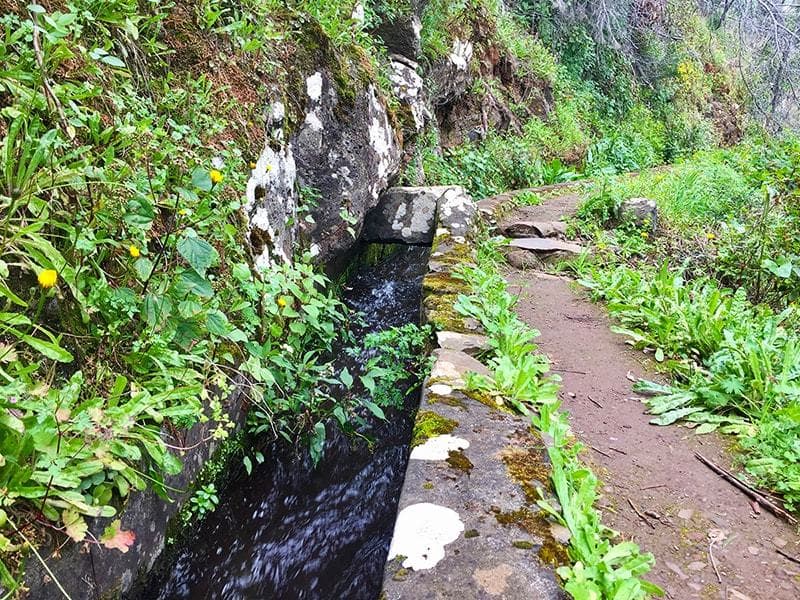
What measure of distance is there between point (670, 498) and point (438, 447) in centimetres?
119

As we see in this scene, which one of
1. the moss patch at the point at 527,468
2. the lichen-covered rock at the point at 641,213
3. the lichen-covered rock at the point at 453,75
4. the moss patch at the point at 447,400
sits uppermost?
the lichen-covered rock at the point at 453,75

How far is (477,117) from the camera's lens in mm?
10672

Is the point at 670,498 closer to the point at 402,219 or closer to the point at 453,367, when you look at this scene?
the point at 453,367

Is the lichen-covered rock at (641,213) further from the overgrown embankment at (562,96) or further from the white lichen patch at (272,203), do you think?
the white lichen patch at (272,203)

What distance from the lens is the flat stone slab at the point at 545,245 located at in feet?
20.6

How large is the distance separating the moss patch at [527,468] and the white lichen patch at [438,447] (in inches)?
8.0

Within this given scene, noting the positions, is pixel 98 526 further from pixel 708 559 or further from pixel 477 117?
pixel 477 117

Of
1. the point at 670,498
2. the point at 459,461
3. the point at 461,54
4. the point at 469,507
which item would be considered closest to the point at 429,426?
the point at 459,461

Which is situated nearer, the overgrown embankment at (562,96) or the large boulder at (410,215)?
the large boulder at (410,215)

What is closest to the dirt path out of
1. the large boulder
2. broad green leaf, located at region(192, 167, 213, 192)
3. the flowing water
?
the flowing water

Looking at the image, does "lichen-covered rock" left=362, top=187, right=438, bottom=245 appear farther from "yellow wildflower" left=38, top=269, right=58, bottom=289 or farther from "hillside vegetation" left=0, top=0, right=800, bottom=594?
"yellow wildflower" left=38, top=269, right=58, bottom=289

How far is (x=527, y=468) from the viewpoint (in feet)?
7.22

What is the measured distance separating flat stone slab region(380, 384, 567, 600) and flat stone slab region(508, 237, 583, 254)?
13.6ft

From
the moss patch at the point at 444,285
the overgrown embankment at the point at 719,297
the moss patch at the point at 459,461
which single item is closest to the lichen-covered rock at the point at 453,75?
the overgrown embankment at the point at 719,297
